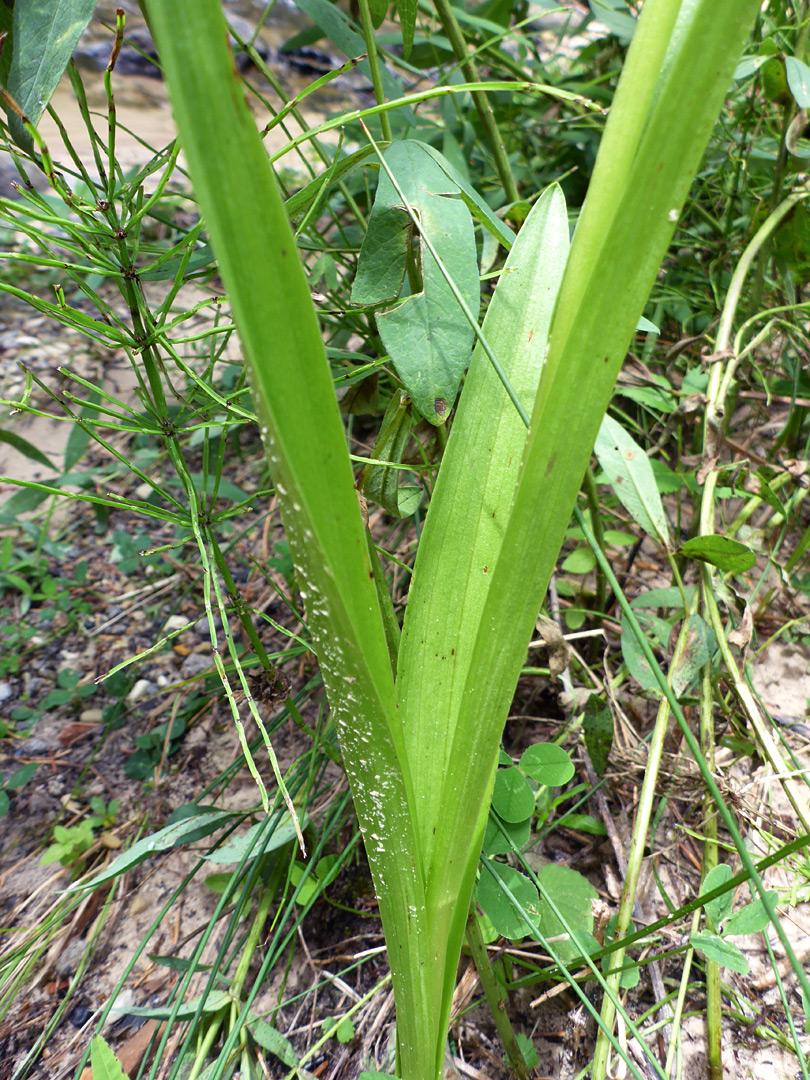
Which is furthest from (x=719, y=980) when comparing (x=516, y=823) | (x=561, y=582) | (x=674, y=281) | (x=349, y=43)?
(x=674, y=281)

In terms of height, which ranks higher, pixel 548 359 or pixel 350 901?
pixel 548 359

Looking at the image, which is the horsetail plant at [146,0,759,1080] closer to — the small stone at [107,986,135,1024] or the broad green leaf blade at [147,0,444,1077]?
the broad green leaf blade at [147,0,444,1077]

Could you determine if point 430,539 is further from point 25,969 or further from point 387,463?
point 25,969

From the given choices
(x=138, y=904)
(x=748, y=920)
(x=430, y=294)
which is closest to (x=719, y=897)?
(x=748, y=920)

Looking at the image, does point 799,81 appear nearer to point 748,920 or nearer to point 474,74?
point 474,74

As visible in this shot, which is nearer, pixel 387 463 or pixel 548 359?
pixel 548 359

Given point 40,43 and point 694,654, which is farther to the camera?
point 694,654
